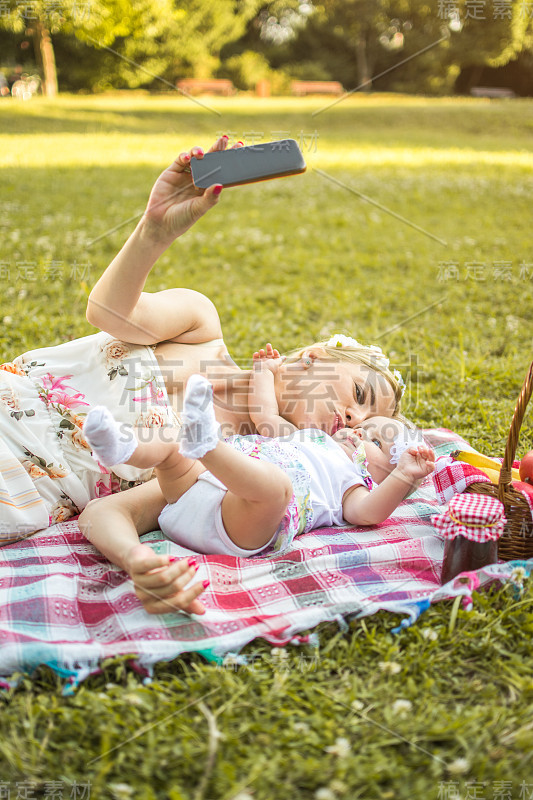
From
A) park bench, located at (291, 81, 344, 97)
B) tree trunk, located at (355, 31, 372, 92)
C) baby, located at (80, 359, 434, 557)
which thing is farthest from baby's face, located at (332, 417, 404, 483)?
tree trunk, located at (355, 31, 372, 92)

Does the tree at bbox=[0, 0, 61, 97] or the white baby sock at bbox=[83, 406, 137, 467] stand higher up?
the tree at bbox=[0, 0, 61, 97]

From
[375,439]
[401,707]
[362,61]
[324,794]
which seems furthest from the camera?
[362,61]

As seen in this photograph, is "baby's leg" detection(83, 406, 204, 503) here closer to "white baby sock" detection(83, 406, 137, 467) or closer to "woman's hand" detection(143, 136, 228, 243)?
"white baby sock" detection(83, 406, 137, 467)

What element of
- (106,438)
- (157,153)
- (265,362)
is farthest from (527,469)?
(157,153)

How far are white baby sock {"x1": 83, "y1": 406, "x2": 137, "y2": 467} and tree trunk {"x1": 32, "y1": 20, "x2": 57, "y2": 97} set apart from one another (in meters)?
14.9

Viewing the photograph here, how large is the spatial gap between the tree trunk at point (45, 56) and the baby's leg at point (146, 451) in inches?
580

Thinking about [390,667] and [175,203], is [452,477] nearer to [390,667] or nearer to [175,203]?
[390,667]

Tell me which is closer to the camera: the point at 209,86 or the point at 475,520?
the point at 475,520

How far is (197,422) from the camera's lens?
55.8 inches

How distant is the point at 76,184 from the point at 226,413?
18.6ft

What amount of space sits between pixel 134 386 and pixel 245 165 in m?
0.65

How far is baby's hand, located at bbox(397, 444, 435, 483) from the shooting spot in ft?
5.63

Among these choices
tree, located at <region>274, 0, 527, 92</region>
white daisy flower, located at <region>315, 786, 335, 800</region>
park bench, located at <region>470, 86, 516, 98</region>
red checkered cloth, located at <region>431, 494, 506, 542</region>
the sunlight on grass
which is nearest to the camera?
white daisy flower, located at <region>315, 786, 335, 800</region>

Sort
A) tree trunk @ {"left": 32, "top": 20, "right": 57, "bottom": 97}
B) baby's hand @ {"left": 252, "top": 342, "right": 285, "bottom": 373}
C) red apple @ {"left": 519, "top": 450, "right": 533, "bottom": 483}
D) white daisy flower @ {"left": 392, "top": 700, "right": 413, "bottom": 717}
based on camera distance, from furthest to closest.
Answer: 1. tree trunk @ {"left": 32, "top": 20, "right": 57, "bottom": 97}
2. baby's hand @ {"left": 252, "top": 342, "right": 285, "bottom": 373}
3. red apple @ {"left": 519, "top": 450, "right": 533, "bottom": 483}
4. white daisy flower @ {"left": 392, "top": 700, "right": 413, "bottom": 717}
